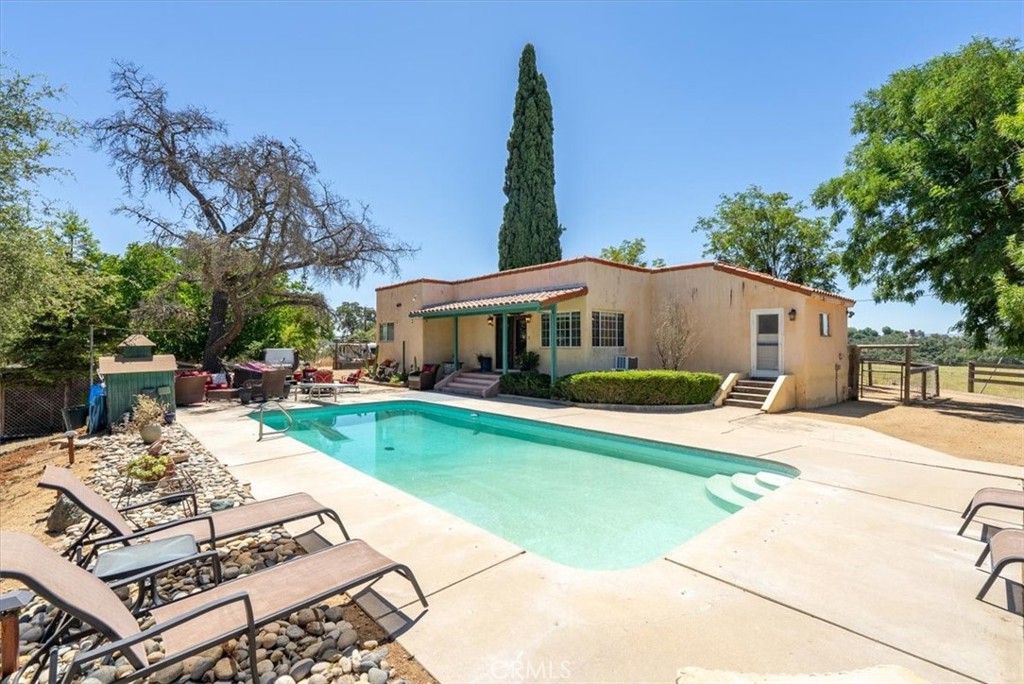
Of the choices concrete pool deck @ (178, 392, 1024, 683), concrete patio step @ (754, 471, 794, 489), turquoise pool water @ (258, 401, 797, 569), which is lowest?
turquoise pool water @ (258, 401, 797, 569)

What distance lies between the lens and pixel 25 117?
8195 millimetres

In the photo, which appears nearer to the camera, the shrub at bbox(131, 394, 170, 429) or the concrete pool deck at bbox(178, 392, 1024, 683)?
the concrete pool deck at bbox(178, 392, 1024, 683)

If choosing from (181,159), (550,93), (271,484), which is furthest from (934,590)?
(550,93)

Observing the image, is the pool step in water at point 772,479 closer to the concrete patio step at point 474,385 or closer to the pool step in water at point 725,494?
the pool step in water at point 725,494

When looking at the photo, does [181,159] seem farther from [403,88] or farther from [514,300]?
[514,300]

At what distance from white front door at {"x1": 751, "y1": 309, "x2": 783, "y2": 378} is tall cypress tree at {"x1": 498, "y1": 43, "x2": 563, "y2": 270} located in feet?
47.0

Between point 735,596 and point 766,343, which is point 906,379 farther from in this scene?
point 735,596

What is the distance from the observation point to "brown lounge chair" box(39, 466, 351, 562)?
10.8ft

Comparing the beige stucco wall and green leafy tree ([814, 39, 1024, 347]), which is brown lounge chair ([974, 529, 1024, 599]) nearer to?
the beige stucco wall

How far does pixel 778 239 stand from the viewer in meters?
27.2

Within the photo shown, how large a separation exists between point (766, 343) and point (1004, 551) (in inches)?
492

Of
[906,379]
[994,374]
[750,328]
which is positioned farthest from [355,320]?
[994,374]

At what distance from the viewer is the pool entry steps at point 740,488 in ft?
20.3

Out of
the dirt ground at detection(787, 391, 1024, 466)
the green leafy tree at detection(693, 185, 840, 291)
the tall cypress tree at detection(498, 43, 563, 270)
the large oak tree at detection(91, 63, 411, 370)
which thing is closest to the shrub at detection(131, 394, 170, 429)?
the large oak tree at detection(91, 63, 411, 370)
